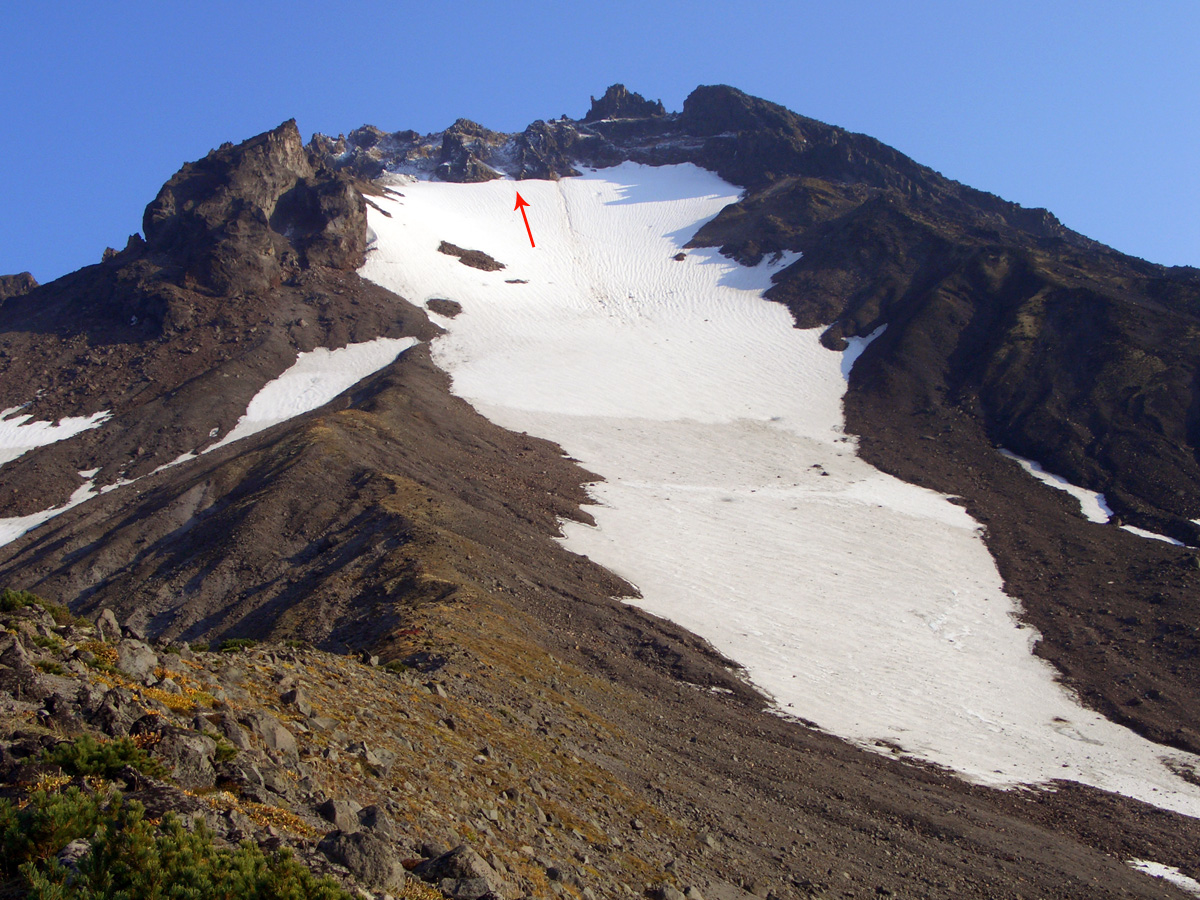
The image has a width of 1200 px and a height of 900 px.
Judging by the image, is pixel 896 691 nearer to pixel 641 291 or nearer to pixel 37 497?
pixel 37 497

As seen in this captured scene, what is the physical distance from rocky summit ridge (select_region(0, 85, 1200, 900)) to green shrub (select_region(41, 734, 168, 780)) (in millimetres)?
31

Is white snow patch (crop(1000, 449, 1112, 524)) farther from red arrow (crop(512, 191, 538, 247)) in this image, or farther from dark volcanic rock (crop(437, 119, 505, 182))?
dark volcanic rock (crop(437, 119, 505, 182))

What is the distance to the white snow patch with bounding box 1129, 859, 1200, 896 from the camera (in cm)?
1811

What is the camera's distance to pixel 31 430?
57406mm

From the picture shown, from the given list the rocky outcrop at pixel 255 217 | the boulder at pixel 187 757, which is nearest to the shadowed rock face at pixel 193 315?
the rocky outcrop at pixel 255 217

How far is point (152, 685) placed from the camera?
964 cm

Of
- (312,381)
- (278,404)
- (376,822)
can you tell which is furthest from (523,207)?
(376,822)

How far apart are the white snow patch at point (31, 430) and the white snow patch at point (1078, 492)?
6840 cm

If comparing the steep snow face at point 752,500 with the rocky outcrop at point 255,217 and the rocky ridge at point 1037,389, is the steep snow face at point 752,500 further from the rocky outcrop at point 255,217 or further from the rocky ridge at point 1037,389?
the rocky outcrop at point 255,217

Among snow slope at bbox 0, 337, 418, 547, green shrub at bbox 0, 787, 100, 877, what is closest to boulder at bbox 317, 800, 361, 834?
green shrub at bbox 0, 787, 100, 877

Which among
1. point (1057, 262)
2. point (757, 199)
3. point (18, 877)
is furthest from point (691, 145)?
point (18, 877)

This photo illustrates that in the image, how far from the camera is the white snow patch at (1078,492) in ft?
159

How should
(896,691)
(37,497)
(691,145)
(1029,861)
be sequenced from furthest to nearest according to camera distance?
(691,145) < (37,497) < (896,691) < (1029,861)

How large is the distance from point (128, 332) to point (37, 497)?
28581mm
